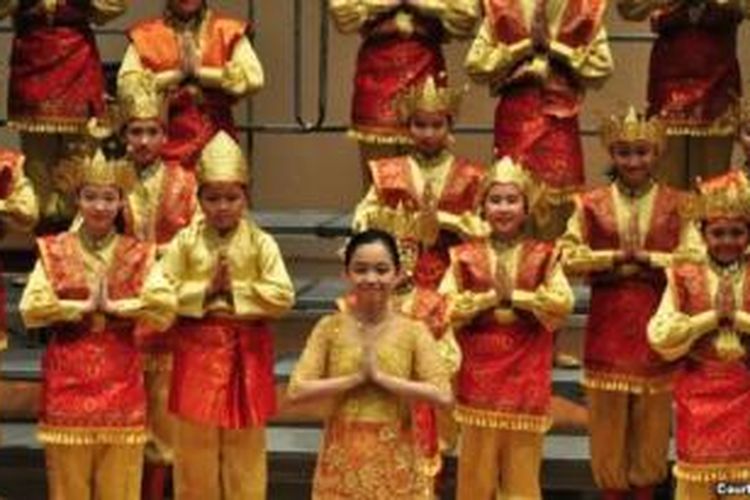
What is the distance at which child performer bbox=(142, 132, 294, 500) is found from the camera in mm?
6801

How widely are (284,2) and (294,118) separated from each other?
51cm

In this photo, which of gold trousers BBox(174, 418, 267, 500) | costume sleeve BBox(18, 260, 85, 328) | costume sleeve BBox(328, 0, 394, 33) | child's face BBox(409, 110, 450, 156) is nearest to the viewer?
costume sleeve BBox(18, 260, 85, 328)

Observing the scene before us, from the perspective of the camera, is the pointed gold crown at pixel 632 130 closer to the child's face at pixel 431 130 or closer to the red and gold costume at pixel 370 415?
the child's face at pixel 431 130

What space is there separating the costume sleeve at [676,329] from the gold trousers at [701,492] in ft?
1.25

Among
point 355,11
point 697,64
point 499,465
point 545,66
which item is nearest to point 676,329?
point 499,465

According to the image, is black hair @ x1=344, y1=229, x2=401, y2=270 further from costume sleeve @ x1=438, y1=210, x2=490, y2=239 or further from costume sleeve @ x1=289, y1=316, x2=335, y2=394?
costume sleeve @ x1=438, y1=210, x2=490, y2=239

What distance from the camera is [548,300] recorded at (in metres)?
6.84

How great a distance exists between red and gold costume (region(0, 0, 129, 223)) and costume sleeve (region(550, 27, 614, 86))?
1.67m

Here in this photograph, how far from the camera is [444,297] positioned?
682 centimetres

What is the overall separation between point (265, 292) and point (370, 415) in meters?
0.84

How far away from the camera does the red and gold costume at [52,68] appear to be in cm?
831

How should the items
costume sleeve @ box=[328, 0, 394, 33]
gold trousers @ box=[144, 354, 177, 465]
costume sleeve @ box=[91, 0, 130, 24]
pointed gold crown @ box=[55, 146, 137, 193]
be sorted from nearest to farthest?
1. pointed gold crown @ box=[55, 146, 137, 193]
2. gold trousers @ box=[144, 354, 177, 465]
3. costume sleeve @ box=[328, 0, 394, 33]
4. costume sleeve @ box=[91, 0, 130, 24]

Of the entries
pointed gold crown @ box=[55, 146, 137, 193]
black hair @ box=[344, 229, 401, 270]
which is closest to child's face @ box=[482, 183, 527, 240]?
black hair @ box=[344, 229, 401, 270]

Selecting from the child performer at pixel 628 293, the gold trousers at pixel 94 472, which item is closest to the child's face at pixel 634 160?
the child performer at pixel 628 293
